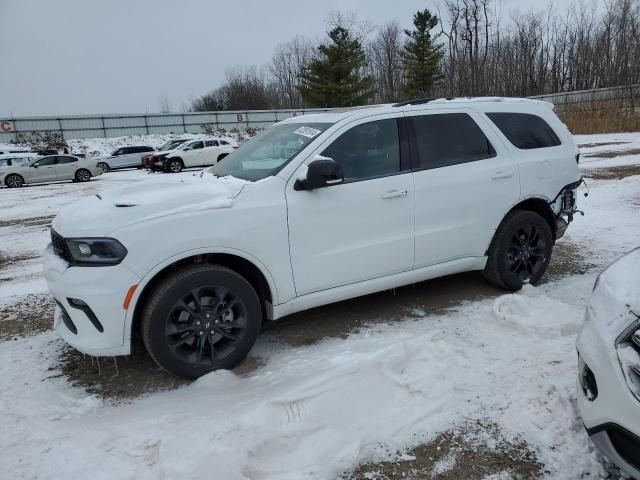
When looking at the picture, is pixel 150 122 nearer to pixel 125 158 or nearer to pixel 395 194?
pixel 125 158

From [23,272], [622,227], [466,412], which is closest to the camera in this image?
[466,412]

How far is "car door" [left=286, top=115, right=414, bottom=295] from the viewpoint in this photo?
143 inches

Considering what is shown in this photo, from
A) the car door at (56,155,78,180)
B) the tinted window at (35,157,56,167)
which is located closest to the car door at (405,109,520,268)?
the car door at (56,155,78,180)

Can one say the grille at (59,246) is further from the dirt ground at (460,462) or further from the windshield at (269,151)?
the dirt ground at (460,462)

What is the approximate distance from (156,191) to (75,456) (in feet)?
→ 6.10

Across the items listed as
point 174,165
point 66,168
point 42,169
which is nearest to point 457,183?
point 174,165

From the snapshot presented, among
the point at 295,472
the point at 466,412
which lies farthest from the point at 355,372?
the point at 295,472

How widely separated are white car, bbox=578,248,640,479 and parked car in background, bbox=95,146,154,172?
32.2 m

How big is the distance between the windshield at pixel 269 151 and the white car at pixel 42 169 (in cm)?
2260

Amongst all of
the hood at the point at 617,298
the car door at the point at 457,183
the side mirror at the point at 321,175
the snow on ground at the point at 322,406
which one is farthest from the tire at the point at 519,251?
the hood at the point at 617,298

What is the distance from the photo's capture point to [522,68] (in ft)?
195

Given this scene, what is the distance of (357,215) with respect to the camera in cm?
379

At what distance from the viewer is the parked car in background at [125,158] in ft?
101

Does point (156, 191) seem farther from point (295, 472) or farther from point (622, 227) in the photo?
point (622, 227)
